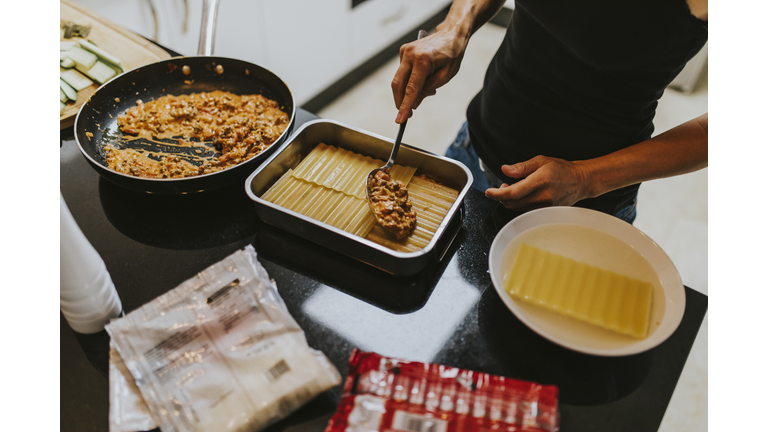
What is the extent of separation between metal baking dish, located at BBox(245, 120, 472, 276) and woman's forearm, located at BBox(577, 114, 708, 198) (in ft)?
1.06

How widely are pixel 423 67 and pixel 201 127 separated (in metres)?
0.68

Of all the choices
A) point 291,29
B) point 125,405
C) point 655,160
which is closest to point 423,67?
point 655,160

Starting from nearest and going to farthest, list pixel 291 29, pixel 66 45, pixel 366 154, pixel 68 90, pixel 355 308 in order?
pixel 355 308 < pixel 366 154 < pixel 68 90 < pixel 66 45 < pixel 291 29

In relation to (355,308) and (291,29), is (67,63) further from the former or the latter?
(291,29)

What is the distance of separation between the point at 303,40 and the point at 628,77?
2.33 m

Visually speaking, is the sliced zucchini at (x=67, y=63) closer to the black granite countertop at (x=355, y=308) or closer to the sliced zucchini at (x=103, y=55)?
the sliced zucchini at (x=103, y=55)

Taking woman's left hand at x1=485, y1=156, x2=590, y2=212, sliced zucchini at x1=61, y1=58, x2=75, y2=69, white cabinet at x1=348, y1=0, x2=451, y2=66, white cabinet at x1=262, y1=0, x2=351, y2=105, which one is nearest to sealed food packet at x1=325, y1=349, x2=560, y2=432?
woman's left hand at x1=485, y1=156, x2=590, y2=212

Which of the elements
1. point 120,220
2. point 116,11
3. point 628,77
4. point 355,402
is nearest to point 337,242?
point 355,402

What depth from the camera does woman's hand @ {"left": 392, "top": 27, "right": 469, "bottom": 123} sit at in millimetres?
1118

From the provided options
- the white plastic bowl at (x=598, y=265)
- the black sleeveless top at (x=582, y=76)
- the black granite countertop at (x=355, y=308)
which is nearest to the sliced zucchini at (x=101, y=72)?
the black granite countertop at (x=355, y=308)

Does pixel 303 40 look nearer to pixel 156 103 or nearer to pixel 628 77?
pixel 156 103

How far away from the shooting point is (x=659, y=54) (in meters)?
1.02

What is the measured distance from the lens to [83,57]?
1521 millimetres

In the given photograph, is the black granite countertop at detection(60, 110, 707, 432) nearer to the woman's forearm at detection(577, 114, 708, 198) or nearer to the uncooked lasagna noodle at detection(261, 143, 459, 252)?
the uncooked lasagna noodle at detection(261, 143, 459, 252)
